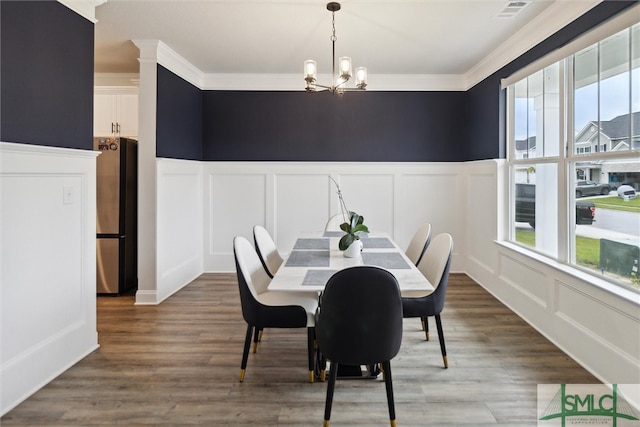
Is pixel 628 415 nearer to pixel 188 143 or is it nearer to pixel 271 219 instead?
pixel 271 219

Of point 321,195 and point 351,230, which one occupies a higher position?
point 321,195

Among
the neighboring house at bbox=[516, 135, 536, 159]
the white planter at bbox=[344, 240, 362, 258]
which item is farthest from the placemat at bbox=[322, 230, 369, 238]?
the neighboring house at bbox=[516, 135, 536, 159]

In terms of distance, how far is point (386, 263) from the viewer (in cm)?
263

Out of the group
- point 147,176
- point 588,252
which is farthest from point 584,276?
point 147,176

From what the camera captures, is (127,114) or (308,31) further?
(127,114)

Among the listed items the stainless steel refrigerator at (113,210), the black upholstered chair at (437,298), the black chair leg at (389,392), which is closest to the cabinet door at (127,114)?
the stainless steel refrigerator at (113,210)

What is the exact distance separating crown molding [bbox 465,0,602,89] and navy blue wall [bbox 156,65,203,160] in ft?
11.6

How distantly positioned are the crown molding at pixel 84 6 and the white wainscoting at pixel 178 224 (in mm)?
1504

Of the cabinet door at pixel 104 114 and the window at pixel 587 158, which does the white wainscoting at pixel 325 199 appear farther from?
the window at pixel 587 158

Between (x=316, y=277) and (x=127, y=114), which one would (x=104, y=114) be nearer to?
(x=127, y=114)

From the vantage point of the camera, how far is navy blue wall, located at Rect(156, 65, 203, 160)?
4227 millimetres

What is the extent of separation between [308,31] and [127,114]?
272cm

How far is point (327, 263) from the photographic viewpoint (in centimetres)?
266

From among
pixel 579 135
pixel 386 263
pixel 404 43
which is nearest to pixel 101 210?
pixel 386 263
